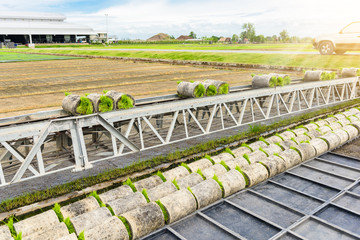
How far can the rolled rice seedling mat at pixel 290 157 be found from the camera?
843 centimetres

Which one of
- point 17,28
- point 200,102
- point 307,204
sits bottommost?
point 307,204

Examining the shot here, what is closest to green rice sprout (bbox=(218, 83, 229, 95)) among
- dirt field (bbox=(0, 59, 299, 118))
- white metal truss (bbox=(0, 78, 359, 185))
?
white metal truss (bbox=(0, 78, 359, 185))

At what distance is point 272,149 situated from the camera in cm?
891

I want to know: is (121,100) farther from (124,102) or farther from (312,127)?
(312,127)

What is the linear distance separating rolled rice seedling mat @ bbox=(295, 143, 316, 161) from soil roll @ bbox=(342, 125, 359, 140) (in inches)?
93.9

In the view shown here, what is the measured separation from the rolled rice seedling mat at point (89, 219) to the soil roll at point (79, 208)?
0.31 m

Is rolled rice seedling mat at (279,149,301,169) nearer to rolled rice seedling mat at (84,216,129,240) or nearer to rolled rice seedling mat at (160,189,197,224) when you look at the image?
rolled rice seedling mat at (160,189,197,224)

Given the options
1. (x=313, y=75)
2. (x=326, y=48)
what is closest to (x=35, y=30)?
(x=326, y=48)

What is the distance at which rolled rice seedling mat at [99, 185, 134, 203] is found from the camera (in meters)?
6.33

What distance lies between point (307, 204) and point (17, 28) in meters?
127

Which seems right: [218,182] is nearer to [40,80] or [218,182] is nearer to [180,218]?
[180,218]

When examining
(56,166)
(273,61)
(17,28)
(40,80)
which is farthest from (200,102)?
(17,28)

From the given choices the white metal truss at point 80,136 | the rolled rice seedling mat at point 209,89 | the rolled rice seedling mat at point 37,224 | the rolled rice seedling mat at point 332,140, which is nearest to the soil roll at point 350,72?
the white metal truss at point 80,136

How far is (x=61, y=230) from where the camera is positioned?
5117 millimetres
